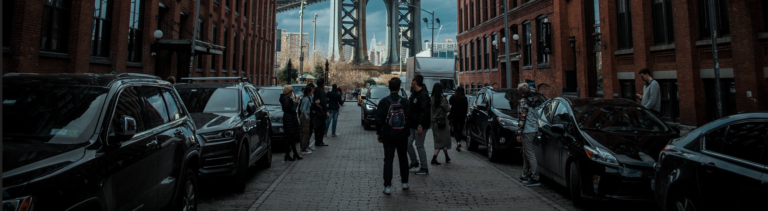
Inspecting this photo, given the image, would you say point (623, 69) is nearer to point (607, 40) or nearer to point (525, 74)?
point (607, 40)

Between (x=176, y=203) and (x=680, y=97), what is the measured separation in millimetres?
15429

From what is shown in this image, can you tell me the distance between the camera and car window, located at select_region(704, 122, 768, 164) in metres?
3.59

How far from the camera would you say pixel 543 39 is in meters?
25.7

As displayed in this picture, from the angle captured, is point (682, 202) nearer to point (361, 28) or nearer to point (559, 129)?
point (559, 129)

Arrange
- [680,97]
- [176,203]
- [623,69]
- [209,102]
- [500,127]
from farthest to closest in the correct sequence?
[623,69] → [680,97] → [500,127] → [209,102] → [176,203]

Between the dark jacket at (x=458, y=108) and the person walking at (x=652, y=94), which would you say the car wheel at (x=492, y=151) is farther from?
the person walking at (x=652, y=94)

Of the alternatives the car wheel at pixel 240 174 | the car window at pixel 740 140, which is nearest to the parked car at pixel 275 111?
the car wheel at pixel 240 174

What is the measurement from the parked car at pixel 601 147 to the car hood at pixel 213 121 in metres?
4.80

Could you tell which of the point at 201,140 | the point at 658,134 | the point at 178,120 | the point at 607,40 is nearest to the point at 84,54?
the point at 201,140

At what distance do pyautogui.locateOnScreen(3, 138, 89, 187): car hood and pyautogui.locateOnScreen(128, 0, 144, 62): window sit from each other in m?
17.1

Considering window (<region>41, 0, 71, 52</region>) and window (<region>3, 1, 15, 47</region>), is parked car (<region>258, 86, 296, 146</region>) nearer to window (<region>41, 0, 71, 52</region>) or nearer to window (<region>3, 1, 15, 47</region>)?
window (<region>41, 0, 71, 52</region>)

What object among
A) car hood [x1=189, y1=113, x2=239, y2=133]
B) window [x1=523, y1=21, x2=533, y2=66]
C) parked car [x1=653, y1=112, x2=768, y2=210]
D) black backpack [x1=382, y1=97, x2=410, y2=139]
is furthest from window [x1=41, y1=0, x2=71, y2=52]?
window [x1=523, y1=21, x2=533, y2=66]

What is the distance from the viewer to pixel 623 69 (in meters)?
17.9

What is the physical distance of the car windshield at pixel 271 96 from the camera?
531 inches
